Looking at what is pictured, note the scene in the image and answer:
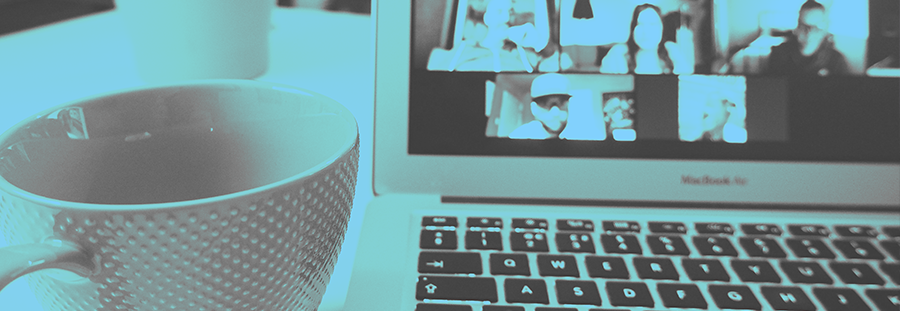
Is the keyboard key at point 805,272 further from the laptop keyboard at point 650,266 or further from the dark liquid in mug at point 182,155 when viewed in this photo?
the dark liquid in mug at point 182,155

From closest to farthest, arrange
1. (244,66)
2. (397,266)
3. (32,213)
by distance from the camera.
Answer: (32,213) → (397,266) → (244,66)

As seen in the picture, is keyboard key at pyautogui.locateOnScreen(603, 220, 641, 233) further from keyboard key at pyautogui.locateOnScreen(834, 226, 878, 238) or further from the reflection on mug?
the reflection on mug

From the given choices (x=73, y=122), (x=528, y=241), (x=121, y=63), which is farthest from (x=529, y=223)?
(x=121, y=63)

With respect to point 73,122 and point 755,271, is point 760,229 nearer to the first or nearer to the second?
point 755,271

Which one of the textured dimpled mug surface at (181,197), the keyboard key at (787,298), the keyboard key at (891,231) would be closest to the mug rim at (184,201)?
the textured dimpled mug surface at (181,197)

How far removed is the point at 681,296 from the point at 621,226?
6 cm

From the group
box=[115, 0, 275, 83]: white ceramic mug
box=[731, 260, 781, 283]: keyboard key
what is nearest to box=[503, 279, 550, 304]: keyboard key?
box=[731, 260, 781, 283]: keyboard key

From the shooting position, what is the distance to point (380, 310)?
251mm

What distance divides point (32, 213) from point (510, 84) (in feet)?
0.87

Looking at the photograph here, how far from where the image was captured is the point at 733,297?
25 centimetres

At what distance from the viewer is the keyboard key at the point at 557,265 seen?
0.88 ft

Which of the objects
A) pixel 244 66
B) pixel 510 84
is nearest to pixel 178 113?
pixel 510 84

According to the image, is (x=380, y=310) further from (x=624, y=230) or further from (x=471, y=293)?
(x=624, y=230)

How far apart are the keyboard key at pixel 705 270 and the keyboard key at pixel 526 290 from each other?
0.25 ft
